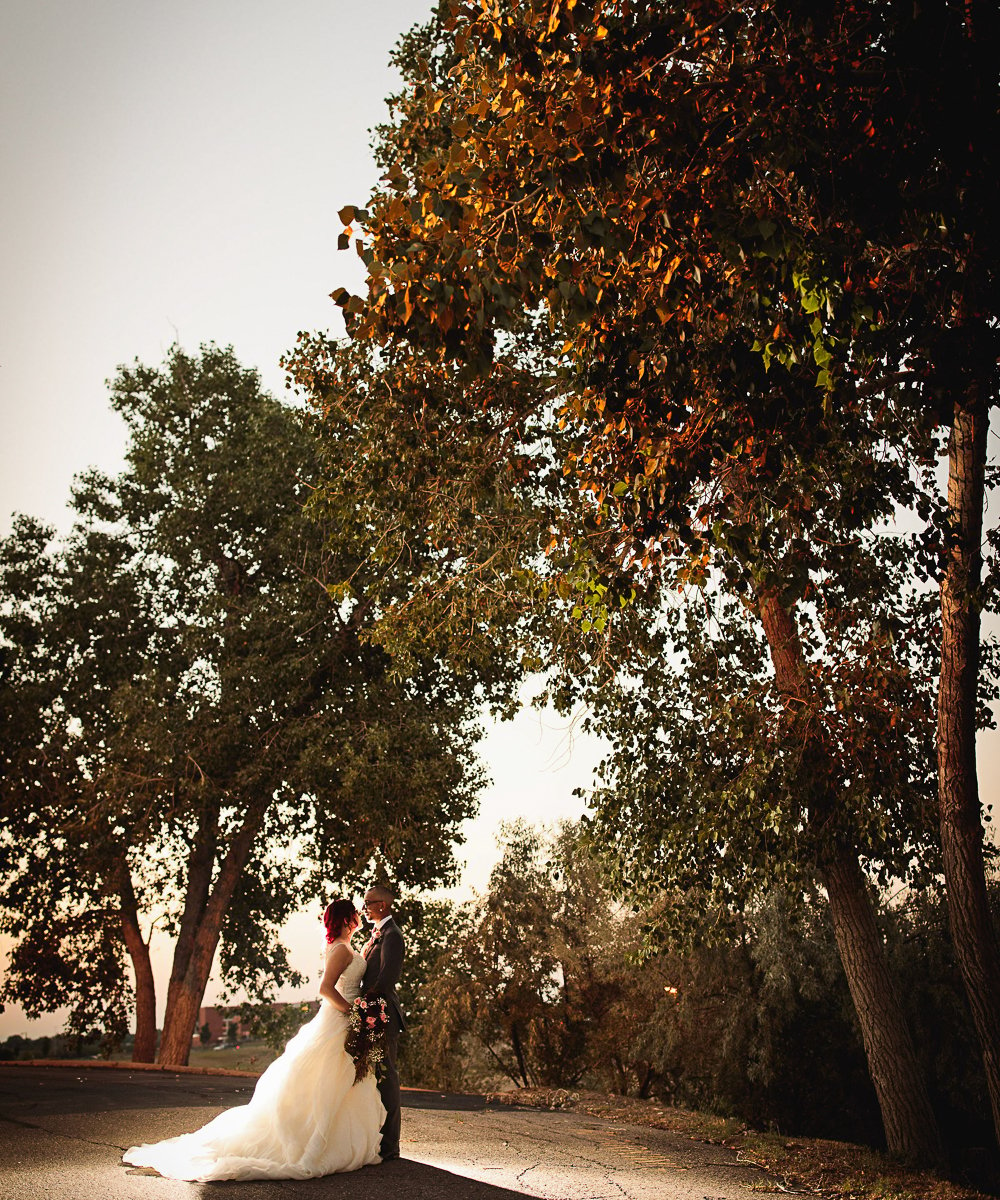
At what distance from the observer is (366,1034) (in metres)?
6.51

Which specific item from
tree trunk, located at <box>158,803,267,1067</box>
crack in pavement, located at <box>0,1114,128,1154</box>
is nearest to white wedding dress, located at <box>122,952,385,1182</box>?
crack in pavement, located at <box>0,1114,128,1154</box>

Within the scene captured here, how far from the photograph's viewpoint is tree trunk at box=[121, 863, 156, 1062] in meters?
17.7

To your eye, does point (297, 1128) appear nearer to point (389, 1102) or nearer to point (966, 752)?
point (389, 1102)

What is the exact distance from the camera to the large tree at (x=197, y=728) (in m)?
16.1

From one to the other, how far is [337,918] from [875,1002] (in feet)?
19.0

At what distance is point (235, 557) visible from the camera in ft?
64.8

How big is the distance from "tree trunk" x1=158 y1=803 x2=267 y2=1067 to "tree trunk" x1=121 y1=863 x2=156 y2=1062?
0.99 meters

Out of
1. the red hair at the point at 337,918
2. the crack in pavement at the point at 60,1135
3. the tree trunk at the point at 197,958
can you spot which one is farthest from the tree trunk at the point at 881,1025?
the tree trunk at the point at 197,958

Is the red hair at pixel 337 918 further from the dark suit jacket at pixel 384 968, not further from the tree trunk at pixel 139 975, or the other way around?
the tree trunk at pixel 139 975

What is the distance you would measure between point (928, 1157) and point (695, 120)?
31.2 ft

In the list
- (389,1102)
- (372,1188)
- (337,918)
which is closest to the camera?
(372,1188)

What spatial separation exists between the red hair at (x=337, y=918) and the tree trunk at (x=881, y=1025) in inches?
188

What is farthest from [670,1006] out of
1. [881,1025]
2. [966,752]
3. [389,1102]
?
[389,1102]

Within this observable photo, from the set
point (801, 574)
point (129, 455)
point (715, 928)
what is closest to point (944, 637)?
point (801, 574)
